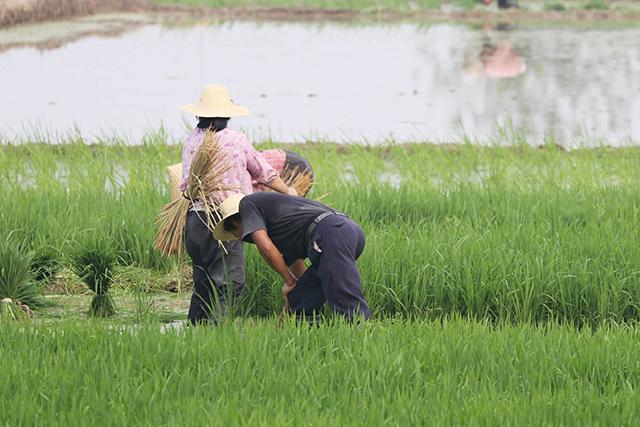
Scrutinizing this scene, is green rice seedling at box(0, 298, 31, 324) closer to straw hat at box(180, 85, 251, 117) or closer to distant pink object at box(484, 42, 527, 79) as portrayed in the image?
straw hat at box(180, 85, 251, 117)

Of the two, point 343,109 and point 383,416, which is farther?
point 343,109

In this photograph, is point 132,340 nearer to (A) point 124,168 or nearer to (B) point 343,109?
(A) point 124,168

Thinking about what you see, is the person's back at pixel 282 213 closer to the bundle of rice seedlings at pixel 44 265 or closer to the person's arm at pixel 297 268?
the person's arm at pixel 297 268

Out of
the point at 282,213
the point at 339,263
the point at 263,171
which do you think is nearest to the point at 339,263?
the point at 339,263

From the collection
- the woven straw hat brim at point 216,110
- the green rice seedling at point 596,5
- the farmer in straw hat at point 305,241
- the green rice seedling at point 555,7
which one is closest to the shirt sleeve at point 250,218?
the farmer in straw hat at point 305,241

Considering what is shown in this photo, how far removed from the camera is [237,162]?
4777 millimetres

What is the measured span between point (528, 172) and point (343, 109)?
374 centimetres

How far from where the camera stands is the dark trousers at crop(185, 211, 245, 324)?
4.84 m

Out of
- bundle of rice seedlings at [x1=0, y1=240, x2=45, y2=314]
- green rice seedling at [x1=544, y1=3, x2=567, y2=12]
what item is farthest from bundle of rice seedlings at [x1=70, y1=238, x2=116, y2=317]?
green rice seedling at [x1=544, y1=3, x2=567, y2=12]

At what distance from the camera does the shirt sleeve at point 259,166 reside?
15.8ft

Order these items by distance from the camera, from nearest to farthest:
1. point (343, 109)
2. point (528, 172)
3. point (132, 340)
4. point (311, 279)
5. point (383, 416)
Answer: point (383, 416), point (132, 340), point (311, 279), point (528, 172), point (343, 109)

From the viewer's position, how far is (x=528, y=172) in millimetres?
7816

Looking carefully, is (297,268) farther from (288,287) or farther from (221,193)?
(221,193)

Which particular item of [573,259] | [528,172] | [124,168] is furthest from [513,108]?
[573,259]
